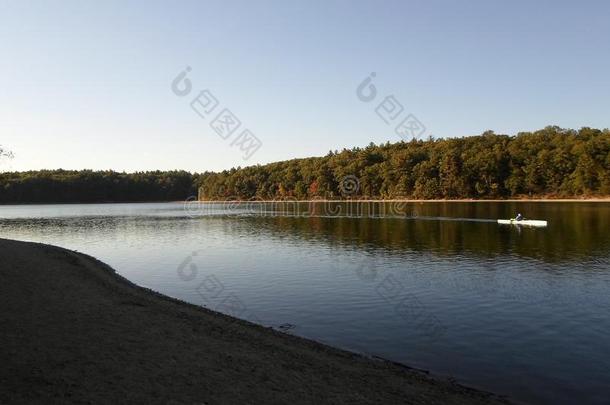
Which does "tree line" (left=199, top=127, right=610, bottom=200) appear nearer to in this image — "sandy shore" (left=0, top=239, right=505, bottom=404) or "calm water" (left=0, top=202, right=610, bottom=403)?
"calm water" (left=0, top=202, right=610, bottom=403)

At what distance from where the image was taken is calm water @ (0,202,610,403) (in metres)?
16.1

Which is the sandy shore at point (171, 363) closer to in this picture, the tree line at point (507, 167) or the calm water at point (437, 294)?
the calm water at point (437, 294)

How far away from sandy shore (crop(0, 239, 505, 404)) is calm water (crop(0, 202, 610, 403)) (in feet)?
8.27

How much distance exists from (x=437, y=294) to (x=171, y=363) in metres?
17.4

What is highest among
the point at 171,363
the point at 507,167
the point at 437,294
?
the point at 507,167

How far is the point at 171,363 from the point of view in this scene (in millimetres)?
13141

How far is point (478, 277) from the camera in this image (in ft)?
101

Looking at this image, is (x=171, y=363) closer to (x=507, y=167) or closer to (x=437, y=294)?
(x=437, y=294)

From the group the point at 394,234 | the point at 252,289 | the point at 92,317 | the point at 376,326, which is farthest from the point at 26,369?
the point at 394,234

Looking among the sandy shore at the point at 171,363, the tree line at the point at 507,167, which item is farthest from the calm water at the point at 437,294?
the tree line at the point at 507,167

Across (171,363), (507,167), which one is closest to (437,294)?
(171,363)

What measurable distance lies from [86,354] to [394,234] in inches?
1960

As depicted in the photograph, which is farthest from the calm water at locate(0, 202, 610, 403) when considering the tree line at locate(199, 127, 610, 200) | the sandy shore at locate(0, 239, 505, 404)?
the tree line at locate(199, 127, 610, 200)

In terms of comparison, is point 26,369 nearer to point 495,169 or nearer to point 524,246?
point 524,246
